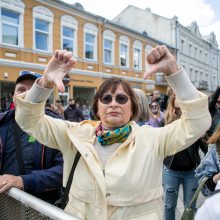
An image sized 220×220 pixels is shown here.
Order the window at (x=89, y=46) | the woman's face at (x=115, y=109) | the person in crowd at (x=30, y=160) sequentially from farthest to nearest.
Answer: the window at (x=89, y=46) < the person in crowd at (x=30, y=160) < the woman's face at (x=115, y=109)

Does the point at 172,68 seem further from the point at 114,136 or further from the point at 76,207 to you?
the point at 76,207

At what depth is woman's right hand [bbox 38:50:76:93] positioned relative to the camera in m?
1.72

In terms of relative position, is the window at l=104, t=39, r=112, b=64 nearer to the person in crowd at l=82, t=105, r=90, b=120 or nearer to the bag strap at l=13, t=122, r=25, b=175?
the person in crowd at l=82, t=105, r=90, b=120

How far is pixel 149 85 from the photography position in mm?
24875

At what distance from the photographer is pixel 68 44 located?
17.8m

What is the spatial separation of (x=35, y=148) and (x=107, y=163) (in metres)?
0.69

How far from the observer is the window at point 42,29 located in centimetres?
1557

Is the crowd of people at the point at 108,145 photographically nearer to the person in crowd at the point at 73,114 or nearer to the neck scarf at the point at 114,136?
the neck scarf at the point at 114,136

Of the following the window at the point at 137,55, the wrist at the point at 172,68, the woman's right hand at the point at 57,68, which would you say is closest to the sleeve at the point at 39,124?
the woman's right hand at the point at 57,68

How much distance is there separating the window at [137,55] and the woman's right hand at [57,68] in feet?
72.4

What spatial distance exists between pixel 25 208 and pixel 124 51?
843 inches

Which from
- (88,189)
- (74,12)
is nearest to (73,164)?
(88,189)

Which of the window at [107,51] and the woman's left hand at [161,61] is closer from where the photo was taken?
the woman's left hand at [161,61]

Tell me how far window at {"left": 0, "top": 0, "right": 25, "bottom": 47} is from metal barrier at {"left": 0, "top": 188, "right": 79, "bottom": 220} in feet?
43.8
